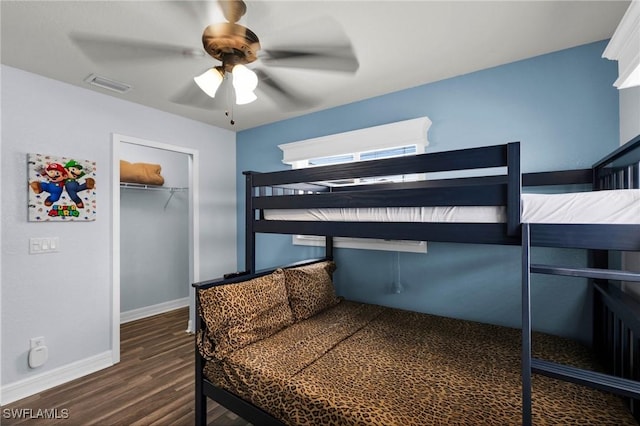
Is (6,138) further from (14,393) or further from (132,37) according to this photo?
(14,393)

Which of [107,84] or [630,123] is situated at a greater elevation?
[107,84]

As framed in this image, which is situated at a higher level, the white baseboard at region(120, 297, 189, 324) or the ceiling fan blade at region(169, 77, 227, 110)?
the ceiling fan blade at region(169, 77, 227, 110)

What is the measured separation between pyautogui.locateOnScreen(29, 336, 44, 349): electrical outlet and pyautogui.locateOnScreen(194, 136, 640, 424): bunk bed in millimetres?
1550

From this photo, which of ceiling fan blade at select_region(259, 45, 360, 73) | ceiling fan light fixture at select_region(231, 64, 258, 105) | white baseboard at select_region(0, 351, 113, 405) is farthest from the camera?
white baseboard at select_region(0, 351, 113, 405)

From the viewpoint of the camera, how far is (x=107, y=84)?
250 cm

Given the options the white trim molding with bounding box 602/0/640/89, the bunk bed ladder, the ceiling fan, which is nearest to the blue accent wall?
the white trim molding with bounding box 602/0/640/89

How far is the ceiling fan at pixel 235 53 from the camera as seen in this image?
148cm

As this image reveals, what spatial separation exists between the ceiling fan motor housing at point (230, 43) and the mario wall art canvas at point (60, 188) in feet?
6.12

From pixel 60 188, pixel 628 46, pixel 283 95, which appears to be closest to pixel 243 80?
pixel 283 95

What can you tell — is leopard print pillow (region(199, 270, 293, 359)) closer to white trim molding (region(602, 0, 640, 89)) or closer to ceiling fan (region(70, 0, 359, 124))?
ceiling fan (region(70, 0, 359, 124))

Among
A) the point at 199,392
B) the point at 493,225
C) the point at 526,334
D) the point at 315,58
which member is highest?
the point at 315,58

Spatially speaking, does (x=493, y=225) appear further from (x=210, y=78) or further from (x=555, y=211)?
(x=210, y=78)

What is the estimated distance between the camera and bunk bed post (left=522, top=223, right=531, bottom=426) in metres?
1.05

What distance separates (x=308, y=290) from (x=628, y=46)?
2.30 m
